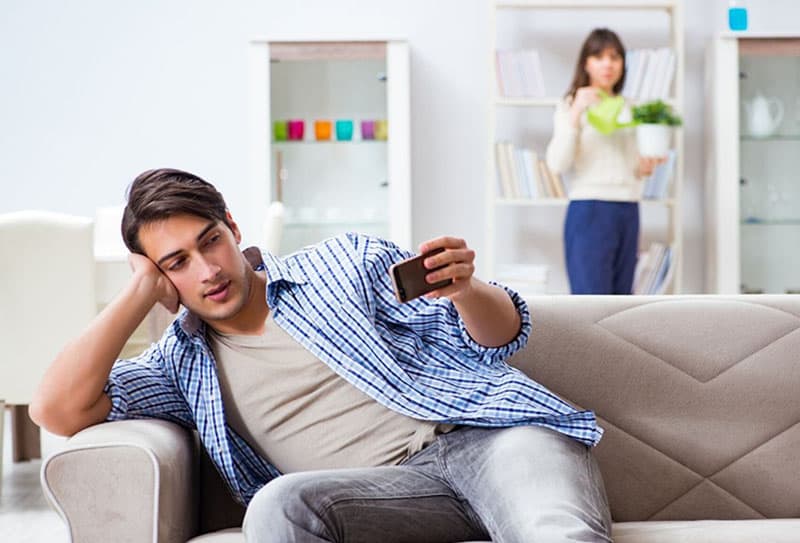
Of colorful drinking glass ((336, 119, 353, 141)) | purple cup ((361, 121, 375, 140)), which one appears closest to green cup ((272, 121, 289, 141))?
colorful drinking glass ((336, 119, 353, 141))

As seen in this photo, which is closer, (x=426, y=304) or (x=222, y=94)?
(x=426, y=304)

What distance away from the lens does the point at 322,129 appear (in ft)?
18.2

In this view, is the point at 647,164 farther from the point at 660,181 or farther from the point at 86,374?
the point at 86,374

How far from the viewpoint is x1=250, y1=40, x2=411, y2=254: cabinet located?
5.36 m

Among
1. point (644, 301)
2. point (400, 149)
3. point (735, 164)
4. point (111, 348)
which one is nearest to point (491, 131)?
point (400, 149)

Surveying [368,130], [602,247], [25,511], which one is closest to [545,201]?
[602,247]

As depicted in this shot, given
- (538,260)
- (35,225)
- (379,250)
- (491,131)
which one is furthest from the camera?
(538,260)

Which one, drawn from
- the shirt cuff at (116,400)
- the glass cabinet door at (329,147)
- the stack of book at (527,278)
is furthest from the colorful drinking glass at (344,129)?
the shirt cuff at (116,400)

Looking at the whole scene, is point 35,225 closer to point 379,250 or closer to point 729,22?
point 379,250

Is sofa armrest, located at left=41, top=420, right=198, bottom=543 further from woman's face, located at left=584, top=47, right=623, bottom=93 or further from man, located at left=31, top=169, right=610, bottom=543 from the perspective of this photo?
woman's face, located at left=584, top=47, right=623, bottom=93

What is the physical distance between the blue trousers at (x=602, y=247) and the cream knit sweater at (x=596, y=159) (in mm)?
49

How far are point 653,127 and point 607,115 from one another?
205 millimetres

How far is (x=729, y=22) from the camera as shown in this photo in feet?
18.1

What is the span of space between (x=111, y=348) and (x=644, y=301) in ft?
3.10
